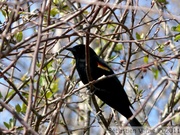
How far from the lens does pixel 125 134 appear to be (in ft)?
10.5

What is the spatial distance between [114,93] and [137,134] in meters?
0.94

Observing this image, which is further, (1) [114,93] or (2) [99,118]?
(1) [114,93]

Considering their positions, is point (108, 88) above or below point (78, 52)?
below

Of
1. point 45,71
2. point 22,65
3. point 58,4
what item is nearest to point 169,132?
point 45,71

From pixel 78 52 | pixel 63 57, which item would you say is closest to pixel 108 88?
pixel 78 52

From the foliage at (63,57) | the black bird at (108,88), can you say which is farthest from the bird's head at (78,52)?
the foliage at (63,57)

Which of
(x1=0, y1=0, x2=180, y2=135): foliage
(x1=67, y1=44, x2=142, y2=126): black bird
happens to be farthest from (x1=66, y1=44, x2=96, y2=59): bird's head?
(x1=0, y1=0, x2=180, y2=135): foliage

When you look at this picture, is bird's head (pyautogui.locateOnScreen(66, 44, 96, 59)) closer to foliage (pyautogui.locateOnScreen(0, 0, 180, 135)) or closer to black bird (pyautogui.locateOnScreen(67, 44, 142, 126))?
black bird (pyautogui.locateOnScreen(67, 44, 142, 126))

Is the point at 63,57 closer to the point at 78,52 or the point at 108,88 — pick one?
the point at 78,52

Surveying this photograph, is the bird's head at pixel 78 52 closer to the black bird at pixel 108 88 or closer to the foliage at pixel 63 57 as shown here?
the black bird at pixel 108 88

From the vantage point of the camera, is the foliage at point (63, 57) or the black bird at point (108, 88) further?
the black bird at point (108, 88)

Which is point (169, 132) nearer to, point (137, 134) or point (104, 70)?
point (137, 134)

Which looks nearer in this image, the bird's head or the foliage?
the foliage

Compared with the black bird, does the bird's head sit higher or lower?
higher
